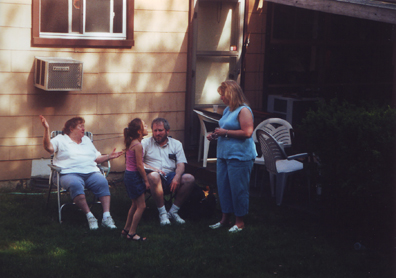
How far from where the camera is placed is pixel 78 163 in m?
5.80

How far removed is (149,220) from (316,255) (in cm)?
186

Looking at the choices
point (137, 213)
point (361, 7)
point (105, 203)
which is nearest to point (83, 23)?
point (105, 203)

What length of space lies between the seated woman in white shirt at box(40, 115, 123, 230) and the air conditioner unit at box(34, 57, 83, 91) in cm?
105

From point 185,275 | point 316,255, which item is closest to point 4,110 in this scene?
point 185,275

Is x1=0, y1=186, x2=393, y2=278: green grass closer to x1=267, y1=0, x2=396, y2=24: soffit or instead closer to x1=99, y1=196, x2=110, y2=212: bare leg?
x1=99, y1=196, x2=110, y2=212: bare leg

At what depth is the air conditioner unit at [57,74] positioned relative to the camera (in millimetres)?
6594

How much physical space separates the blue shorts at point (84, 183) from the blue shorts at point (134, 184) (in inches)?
24.3

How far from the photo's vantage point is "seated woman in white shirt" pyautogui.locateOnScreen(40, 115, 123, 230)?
5.52 metres

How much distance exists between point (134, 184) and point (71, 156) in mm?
1052

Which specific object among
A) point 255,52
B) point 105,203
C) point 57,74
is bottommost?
point 105,203

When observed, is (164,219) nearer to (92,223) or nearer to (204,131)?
(92,223)

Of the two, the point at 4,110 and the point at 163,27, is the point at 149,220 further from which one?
the point at 163,27

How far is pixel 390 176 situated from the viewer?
4.57m

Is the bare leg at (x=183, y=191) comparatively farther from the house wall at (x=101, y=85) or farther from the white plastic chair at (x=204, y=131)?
the house wall at (x=101, y=85)
